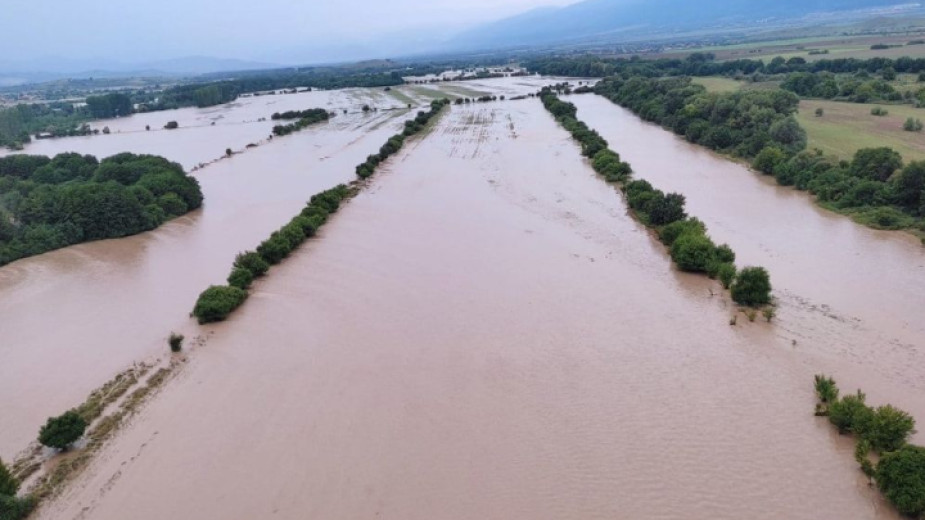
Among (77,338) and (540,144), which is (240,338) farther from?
(540,144)

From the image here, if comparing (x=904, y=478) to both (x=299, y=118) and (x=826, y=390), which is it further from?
(x=299, y=118)

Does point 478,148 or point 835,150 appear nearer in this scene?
point 835,150

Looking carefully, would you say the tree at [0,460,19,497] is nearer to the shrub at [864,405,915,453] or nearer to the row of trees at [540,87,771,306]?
the shrub at [864,405,915,453]

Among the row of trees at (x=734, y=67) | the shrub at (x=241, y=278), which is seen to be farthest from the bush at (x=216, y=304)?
the row of trees at (x=734, y=67)

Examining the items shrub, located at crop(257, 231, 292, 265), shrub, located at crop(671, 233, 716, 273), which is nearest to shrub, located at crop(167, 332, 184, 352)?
shrub, located at crop(257, 231, 292, 265)

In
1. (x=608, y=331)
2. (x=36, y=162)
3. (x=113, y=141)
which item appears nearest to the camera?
(x=608, y=331)

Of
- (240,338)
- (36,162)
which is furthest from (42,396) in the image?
(36,162)
